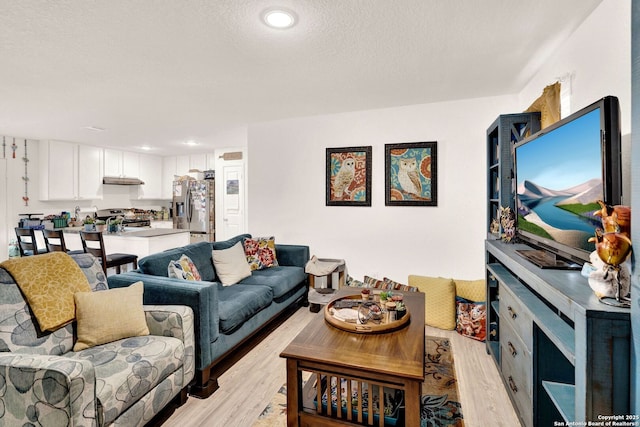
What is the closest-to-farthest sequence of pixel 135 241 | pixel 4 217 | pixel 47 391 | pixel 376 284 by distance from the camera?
pixel 47 391 < pixel 376 284 < pixel 135 241 < pixel 4 217

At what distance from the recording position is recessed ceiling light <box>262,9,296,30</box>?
72.5 inches

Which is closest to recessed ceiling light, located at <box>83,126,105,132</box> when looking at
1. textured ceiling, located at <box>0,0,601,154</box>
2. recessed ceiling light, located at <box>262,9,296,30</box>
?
textured ceiling, located at <box>0,0,601,154</box>

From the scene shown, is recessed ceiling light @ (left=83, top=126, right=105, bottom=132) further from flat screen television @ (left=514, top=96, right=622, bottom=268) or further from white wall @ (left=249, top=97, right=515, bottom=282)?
flat screen television @ (left=514, top=96, right=622, bottom=268)

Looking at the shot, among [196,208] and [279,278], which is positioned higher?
[196,208]

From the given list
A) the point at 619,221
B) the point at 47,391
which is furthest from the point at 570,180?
the point at 47,391

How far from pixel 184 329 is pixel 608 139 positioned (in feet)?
7.62

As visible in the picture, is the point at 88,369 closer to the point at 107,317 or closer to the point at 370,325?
the point at 107,317

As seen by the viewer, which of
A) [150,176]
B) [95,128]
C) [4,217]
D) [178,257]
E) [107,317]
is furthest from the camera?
[150,176]

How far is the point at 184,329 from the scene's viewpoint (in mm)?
1965

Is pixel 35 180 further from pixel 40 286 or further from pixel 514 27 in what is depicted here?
pixel 514 27

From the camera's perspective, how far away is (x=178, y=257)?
278 cm

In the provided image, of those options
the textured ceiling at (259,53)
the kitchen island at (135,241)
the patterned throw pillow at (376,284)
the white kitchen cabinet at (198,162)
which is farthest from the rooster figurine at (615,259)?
the white kitchen cabinet at (198,162)

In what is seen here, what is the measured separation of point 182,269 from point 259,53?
177 centimetres

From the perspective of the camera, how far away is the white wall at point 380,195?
3.53 metres
